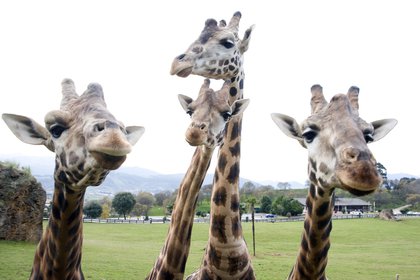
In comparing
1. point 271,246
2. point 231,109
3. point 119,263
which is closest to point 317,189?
point 231,109

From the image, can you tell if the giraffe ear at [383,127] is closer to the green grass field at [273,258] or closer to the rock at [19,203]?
the green grass field at [273,258]

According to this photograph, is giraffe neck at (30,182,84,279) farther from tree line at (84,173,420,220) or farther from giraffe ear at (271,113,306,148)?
tree line at (84,173,420,220)

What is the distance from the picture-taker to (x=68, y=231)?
417cm

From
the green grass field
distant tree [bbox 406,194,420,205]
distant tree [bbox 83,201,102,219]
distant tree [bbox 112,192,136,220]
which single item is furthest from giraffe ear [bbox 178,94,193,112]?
distant tree [bbox 406,194,420,205]

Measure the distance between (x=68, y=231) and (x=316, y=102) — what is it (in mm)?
3203

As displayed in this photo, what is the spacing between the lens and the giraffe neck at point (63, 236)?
4.14m

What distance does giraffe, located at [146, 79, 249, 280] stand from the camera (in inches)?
213

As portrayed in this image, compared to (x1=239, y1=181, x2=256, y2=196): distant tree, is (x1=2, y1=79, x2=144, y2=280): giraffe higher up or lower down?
lower down

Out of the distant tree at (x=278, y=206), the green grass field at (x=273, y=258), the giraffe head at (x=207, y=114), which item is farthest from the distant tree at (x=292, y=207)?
the giraffe head at (x=207, y=114)

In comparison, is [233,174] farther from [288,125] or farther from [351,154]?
[351,154]

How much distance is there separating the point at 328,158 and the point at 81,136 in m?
2.53

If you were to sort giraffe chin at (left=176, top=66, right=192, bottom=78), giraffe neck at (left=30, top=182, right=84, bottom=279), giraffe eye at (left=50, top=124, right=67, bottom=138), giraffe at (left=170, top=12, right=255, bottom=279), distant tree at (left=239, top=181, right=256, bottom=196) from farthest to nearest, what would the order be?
distant tree at (left=239, top=181, right=256, bottom=196) → giraffe at (left=170, top=12, right=255, bottom=279) → giraffe chin at (left=176, top=66, right=192, bottom=78) → giraffe neck at (left=30, top=182, right=84, bottom=279) → giraffe eye at (left=50, top=124, right=67, bottom=138)

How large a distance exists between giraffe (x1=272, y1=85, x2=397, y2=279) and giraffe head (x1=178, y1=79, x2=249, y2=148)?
2.49 feet

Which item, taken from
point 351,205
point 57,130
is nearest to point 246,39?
point 57,130
